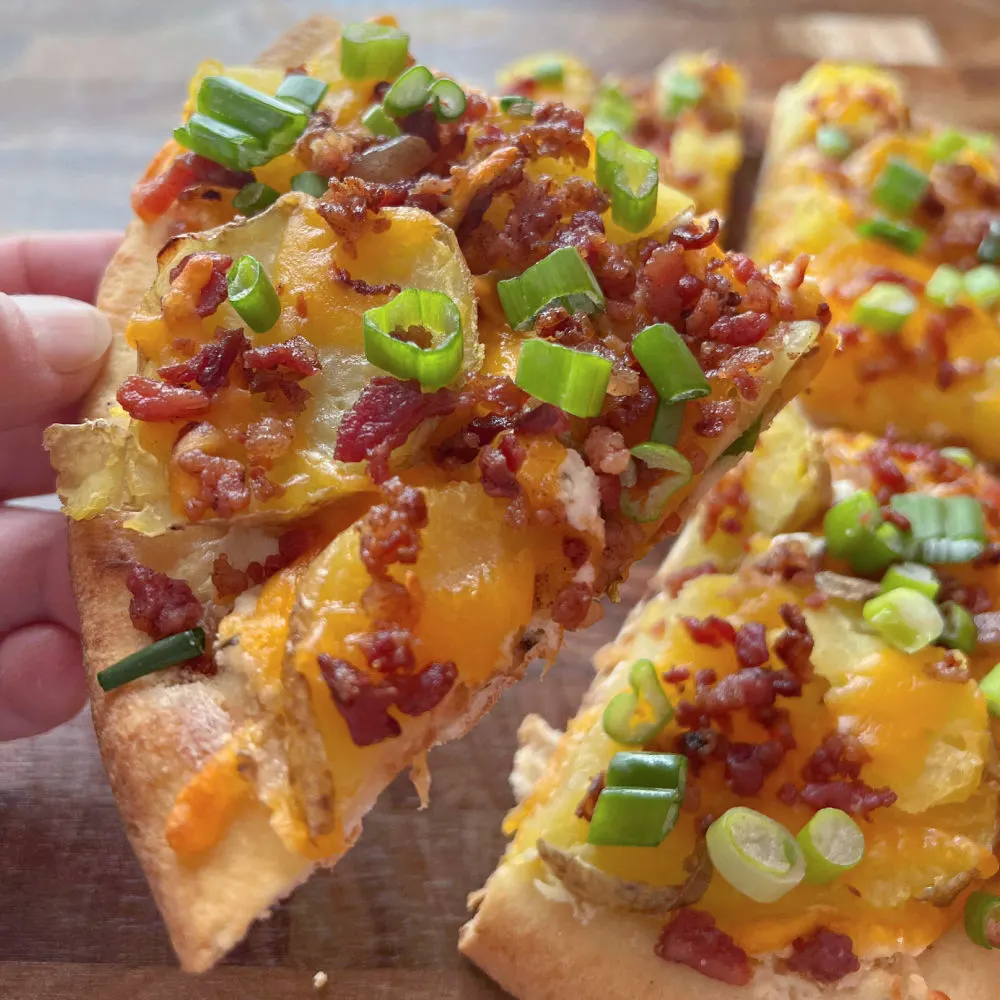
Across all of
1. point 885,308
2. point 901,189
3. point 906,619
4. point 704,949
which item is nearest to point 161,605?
point 704,949

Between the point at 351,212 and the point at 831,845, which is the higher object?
the point at 351,212

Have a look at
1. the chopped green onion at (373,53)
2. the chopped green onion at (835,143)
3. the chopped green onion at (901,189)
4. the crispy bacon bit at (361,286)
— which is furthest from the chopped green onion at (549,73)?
the crispy bacon bit at (361,286)

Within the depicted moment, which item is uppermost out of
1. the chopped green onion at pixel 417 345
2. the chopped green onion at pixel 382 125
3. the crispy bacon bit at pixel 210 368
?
the chopped green onion at pixel 382 125

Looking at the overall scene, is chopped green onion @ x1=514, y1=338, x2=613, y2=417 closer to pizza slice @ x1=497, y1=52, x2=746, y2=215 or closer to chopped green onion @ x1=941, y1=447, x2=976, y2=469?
chopped green onion @ x1=941, y1=447, x2=976, y2=469

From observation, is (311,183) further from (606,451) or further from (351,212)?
(606,451)

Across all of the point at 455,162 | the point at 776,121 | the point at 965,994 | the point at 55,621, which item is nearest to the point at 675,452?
the point at 455,162

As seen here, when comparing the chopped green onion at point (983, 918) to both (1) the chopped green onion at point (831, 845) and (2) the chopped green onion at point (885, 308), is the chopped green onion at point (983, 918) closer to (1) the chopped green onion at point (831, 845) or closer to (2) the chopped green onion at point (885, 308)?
(1) the chopped green onion at point (831, 845)

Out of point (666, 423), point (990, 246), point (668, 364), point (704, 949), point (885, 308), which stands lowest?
point (704, 949)
